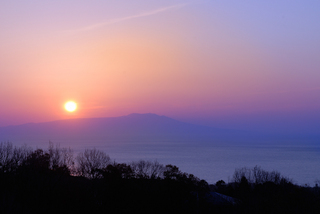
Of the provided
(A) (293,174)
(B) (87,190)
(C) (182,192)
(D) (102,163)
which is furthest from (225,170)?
(B) (87,190)

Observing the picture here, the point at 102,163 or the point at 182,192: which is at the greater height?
the point at 102,163

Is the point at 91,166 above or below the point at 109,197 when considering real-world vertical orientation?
above

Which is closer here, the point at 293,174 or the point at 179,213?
the point at 179,213

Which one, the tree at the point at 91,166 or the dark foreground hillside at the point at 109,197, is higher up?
the tree at the point at 91,166

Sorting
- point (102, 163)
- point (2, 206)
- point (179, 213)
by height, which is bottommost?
point (179, 213)

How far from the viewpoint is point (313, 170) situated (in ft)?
254

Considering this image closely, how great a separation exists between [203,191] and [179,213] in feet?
22.2

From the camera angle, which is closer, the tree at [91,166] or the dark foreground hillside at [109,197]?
the dark foreground hillside at [109,197]

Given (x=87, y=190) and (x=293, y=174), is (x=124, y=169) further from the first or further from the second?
(x=293, y=174)

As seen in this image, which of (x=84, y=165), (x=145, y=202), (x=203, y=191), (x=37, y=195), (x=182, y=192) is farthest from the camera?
(x=84, y=165)

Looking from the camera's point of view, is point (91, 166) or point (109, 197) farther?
point (91, 166)

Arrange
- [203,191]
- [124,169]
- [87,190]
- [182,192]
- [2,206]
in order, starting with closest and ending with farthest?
1. [2,206]
2. [87,190]
3. [182,192]
4. [203,191]
5. [124,169]

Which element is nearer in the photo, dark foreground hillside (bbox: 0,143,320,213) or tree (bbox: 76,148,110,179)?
dark foreground hillside (bbox: 0,143,320,213)

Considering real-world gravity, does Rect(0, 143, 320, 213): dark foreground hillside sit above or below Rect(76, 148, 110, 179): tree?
below
